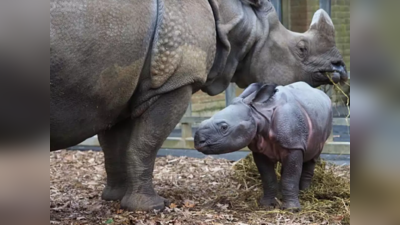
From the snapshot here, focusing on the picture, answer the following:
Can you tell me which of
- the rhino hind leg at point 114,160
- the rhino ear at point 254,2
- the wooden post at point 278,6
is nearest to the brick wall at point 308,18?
the wooden post at point 278,6

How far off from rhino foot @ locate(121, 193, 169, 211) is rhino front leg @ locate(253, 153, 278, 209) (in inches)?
28.5

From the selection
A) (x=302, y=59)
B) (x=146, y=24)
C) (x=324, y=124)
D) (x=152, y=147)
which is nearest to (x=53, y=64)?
(x=146, y=24)

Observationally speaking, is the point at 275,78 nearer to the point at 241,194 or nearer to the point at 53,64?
the point at 241,194

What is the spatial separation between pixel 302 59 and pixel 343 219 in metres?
1.63

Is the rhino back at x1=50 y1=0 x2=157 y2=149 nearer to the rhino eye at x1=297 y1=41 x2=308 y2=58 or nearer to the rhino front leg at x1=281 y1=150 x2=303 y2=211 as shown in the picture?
the rhino front leg at x1=281 y1=150 x2=303 y2=211

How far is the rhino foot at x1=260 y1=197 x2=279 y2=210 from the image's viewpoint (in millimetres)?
3936

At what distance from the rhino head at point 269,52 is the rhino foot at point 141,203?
1.01 metres

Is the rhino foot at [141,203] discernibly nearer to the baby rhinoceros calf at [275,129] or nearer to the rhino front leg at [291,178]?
the baby rhinoceros calf at [275,129]

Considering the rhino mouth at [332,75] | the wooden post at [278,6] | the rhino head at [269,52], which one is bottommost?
the rhino mouth at [332,75]

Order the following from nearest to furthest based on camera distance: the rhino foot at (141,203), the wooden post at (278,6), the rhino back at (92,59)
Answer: the rhino back at (92,59)
the rhino foot at (141,203)
the wooden post at (278,6)

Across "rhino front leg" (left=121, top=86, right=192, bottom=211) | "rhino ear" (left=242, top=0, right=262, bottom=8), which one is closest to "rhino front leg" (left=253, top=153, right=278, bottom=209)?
"rhino front leg" (left=121, top=86, right=192, bottom=211)

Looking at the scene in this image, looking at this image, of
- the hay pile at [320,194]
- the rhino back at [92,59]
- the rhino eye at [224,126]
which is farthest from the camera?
the hay pile at [320,194]

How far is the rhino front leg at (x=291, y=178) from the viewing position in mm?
3713

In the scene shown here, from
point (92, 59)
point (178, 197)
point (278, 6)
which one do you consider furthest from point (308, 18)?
point (92, 59)
